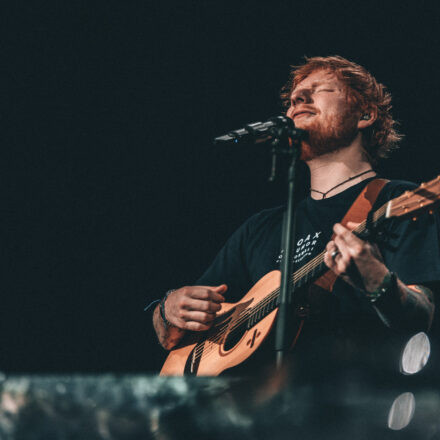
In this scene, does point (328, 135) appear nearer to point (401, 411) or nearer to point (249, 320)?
point (249, 320)

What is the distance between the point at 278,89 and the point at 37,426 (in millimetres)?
2840

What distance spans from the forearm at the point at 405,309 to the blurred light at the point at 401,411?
0.84 m

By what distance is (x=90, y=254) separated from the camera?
317 centimetres

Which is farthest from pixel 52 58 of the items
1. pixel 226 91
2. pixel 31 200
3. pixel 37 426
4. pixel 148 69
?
pixel 37 426

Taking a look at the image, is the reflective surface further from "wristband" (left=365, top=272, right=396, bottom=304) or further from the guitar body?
the guitar body

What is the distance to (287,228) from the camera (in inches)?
59.7

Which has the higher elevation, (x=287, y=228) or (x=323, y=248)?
(x=287, y=228)

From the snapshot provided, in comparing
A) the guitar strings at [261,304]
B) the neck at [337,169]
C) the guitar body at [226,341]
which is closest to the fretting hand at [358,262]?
the guitar strings at [261,304]

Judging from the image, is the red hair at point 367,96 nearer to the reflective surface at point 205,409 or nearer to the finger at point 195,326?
the finger at point 195,326

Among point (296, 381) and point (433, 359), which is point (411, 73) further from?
point (296, 381)

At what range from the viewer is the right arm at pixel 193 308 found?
2256mm

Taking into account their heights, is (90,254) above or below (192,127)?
below

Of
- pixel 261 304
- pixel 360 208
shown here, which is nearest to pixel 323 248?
pixel 360 208

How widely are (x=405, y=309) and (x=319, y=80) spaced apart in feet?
4.73
